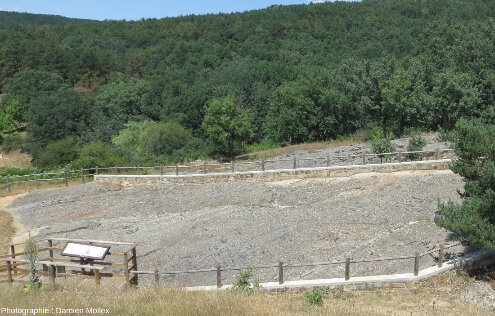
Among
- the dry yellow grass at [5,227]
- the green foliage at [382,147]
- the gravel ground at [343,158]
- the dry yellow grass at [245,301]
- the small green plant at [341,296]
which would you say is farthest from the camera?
the gravel ground at [343,158]

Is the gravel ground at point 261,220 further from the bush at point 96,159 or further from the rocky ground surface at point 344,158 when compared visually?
the bush at point 96,159

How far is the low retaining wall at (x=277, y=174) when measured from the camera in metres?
21.9

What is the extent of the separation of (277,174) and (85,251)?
42.6 feet

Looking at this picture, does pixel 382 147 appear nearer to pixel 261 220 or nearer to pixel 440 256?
pixel 261 220

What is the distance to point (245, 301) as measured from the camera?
9.48 metres

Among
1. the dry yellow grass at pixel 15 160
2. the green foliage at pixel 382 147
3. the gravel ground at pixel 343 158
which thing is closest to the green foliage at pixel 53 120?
the dry yellow grass at pixel 15 160

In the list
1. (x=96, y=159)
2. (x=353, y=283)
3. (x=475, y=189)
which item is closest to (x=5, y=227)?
(x=96, y=159)

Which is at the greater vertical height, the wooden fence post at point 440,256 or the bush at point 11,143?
the wooden fence post at point 440,256

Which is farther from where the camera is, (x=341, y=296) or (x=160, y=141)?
(x=160, y=141)

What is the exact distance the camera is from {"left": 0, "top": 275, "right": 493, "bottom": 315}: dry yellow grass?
8.89 meters

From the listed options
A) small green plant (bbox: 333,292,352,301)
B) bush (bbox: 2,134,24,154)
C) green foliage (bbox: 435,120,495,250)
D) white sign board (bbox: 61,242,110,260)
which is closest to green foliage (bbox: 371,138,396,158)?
green foliage (bbox: 435,120,495,250)

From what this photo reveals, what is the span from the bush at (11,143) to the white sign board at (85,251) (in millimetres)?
53974

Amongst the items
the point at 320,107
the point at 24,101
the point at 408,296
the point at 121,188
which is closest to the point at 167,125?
the point at 320,107

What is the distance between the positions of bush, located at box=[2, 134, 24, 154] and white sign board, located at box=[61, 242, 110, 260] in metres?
54.0
